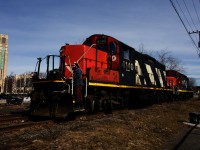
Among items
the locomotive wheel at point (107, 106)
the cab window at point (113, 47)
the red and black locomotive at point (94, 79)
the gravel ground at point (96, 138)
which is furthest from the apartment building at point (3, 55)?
the gravel ground at point (96, 138)

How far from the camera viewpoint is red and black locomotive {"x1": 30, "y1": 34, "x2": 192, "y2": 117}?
1246 centimetres

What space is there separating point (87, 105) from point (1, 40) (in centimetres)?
13574

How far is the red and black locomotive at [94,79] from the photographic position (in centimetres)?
1246

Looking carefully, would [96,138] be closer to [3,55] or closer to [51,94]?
[51,94]

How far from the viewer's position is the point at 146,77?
21969 mm

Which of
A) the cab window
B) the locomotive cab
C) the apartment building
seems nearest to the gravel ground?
the locomotive cab

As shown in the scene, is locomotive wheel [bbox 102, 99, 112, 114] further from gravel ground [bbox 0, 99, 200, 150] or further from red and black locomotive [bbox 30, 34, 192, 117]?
gravel ground [bbox 0, 99, 200, 150]

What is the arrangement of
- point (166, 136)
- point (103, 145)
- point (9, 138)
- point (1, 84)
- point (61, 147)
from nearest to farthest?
1. point (61, 147)
2. point (103, 145)
3. point (9, 138)
4. point (166, 136)
5. point (1, 84)

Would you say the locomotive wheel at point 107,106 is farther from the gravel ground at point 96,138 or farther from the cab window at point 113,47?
the gravel ground at point 96,138

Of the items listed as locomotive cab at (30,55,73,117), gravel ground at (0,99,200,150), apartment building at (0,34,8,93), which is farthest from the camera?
apartment building at (0,34,8,93)

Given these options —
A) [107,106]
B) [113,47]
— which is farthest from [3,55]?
[107,106]

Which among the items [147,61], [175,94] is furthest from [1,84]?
[147,61]

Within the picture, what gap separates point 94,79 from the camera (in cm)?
1391

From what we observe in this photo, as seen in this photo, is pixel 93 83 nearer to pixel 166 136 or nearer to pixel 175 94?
pixel 166 136
